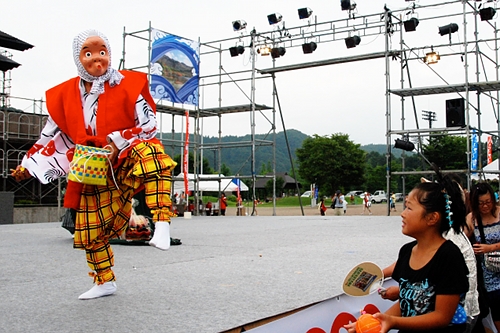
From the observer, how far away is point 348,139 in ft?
190

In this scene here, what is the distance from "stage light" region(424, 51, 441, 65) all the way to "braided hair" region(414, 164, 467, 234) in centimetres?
1856

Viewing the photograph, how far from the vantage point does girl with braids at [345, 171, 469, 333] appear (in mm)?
2211

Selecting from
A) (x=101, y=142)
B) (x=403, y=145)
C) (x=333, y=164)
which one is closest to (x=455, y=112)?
(x=403, y=145)

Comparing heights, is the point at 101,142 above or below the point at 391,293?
above

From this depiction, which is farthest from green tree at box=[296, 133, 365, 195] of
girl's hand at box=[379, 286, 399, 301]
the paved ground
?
girl's hand at box=[379, 286, 399, 301]

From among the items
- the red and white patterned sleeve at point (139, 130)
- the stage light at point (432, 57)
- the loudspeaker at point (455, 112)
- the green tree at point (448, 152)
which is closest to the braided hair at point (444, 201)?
the red and white patterned sleeve at point (139, 130)

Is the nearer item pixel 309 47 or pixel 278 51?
pixel 309 47

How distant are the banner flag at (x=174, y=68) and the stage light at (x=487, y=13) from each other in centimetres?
995

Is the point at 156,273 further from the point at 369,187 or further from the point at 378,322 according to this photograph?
the point at 369,187

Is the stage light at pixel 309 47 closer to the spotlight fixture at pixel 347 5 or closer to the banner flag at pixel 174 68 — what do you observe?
the spotlight fixture at pixel 347 5

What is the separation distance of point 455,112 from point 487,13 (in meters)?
3.40

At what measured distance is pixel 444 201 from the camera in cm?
233

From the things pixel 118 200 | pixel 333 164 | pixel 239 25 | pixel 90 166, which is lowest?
pixel 118 200

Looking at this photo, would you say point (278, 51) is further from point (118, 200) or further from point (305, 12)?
point (118, 200)
